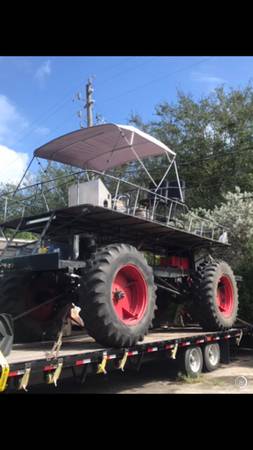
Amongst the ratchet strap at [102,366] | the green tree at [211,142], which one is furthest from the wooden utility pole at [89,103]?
the ratchet strap at [102,366]

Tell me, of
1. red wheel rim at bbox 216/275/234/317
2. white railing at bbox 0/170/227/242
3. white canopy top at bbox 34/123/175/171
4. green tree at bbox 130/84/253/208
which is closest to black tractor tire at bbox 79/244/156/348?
white railing at bbox 0/170/227/242

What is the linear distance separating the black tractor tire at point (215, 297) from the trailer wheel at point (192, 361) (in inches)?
33.7

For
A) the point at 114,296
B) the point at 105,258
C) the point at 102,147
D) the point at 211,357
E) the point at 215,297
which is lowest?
the point at 211,357

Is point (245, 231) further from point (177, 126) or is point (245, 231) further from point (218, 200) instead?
point (177, 126)

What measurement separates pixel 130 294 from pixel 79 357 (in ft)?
6.09

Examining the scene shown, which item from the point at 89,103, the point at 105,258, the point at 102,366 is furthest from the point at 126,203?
the point at 89,103

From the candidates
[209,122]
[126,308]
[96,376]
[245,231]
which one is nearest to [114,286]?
[126,308]

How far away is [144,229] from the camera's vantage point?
9.42m

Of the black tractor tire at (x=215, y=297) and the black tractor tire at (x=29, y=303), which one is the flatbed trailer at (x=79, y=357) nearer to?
the black tractor tire at (x=215, y=297)

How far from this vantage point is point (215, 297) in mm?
10781

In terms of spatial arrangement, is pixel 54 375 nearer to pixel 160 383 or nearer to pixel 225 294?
pixel 160 383

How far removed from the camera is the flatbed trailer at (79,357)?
5891mm

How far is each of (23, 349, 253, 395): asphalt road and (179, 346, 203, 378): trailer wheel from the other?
0.52 ft

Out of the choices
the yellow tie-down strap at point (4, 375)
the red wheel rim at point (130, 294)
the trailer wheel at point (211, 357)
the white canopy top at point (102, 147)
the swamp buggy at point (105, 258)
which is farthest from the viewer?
the trailer wheel at point (211, 357)
